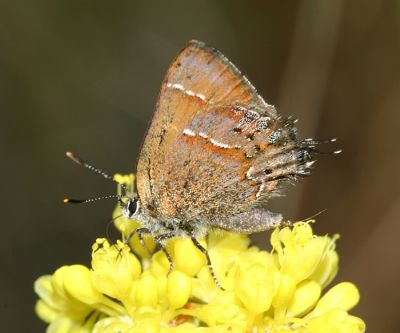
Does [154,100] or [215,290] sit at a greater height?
[154,100]

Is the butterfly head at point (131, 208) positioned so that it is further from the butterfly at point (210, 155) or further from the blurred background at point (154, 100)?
the blurred background at point (154, 100)

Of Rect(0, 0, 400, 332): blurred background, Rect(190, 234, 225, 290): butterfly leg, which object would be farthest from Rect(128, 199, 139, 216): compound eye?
Rect(0, 0, 400, 332): blurred background

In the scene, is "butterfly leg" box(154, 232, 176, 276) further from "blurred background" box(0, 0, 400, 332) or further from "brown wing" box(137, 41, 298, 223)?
"blurred background" box(0, 0, 400, 332)

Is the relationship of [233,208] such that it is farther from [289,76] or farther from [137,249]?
[289,76]

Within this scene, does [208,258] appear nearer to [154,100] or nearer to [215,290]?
[215,290]

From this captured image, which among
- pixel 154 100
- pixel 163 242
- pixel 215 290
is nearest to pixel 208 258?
pixel 215 290

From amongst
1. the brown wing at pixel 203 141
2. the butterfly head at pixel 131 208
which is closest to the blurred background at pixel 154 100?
the brown wing at pixel 203 141
